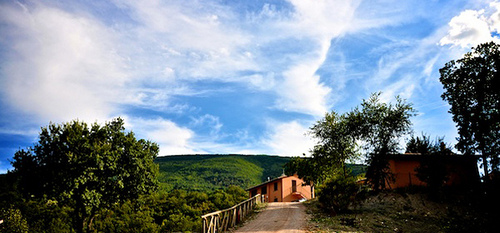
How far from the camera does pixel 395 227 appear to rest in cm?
1795

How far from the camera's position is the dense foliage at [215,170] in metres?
120

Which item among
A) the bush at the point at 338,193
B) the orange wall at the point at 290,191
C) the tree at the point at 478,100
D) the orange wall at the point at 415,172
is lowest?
the orange wall at the point at 290,191

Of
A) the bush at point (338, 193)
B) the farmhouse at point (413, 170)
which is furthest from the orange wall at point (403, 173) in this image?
the bush at point (338, 193)

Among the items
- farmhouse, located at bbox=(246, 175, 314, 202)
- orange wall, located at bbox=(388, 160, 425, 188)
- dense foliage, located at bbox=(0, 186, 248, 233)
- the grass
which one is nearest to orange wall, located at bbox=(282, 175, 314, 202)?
farmhouse, located at bbox=(246, 175, 314, 202)

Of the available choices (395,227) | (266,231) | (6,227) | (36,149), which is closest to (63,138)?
(36,149)

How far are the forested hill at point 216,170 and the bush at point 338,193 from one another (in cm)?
8998

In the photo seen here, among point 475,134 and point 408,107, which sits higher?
point 408,107

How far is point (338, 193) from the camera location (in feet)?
70.6

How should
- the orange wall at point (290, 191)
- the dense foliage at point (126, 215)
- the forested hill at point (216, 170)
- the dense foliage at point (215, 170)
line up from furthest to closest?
1. the forested hill at point (216, 170)
2. the dense foliage at point (215, 170)
3. the orange wall at point (290, 191)
4. the dense foliage at point (126, 215)

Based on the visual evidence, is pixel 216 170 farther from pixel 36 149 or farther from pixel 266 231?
pixel 266 231

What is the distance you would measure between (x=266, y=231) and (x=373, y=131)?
74.9ft

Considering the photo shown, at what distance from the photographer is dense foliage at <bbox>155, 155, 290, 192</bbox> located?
119819 mm

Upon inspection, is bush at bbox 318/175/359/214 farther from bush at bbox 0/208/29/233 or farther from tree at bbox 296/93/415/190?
bush at bbox 0/208/29/233

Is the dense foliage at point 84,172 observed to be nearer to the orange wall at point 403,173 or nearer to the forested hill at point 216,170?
the orange wall at point 403,173
